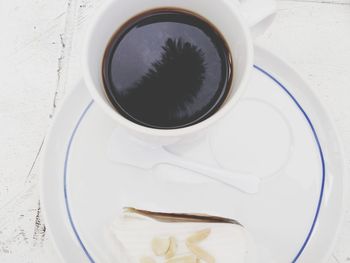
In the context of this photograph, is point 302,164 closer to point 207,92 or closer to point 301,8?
point 207,92

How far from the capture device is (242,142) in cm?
70

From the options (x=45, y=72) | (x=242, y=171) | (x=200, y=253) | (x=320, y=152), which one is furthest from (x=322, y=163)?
(x=45, y=72)

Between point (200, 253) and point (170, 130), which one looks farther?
point (200, 253)

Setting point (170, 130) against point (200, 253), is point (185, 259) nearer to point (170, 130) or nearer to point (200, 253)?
point (200, 253)

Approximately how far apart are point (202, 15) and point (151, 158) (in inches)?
8.9

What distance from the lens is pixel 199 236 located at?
0.66 meters

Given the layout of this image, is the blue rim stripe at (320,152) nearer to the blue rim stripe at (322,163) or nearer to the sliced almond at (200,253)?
the blue rim stripe at (322,163)

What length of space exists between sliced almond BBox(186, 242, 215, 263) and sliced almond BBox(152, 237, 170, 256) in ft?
0.11

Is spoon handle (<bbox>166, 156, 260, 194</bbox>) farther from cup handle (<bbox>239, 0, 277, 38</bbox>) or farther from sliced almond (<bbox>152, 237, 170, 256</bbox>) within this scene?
cup handle (<bbox>239, 0, 277, 38</bbox>)

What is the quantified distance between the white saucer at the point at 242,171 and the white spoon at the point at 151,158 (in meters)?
0.01

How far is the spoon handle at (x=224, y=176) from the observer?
0.68m

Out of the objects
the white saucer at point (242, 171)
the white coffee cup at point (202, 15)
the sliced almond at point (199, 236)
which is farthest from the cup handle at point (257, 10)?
the sliced almond at point (199, 236)

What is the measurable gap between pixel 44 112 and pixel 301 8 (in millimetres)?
491

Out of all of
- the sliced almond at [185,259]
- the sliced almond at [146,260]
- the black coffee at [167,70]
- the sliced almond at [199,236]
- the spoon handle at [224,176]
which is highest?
the black coffee at [167,70]
